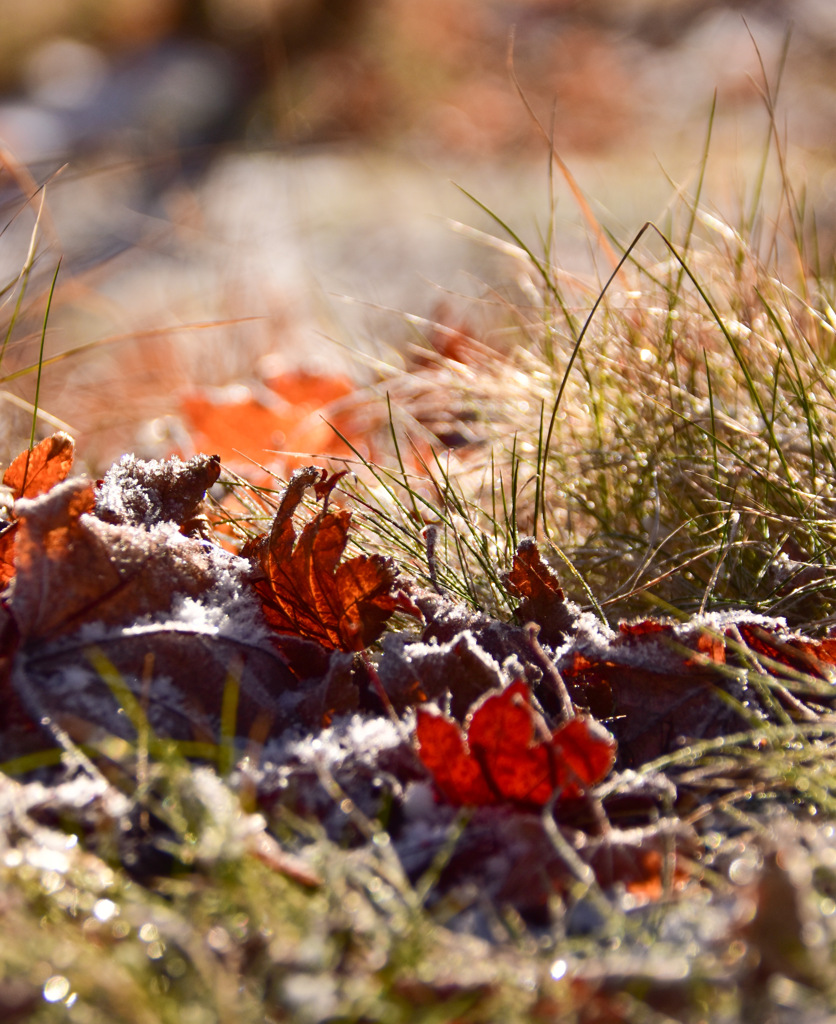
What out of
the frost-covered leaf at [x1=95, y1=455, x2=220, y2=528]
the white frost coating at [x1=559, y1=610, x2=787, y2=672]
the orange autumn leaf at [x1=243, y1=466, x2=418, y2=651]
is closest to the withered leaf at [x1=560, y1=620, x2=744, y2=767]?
the white frost coating at [x1=559, y1=610, x2=787, y2=672]

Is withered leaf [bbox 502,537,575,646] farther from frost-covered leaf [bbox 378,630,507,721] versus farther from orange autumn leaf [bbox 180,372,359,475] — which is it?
orange autumn leaf [bbox 180,372,359,475]

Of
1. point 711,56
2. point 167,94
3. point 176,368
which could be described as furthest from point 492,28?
point 176,368

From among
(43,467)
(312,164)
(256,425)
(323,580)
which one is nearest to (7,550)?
(43,467)

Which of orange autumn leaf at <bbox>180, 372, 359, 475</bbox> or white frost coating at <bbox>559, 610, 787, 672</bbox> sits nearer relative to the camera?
white frost coating at <bbox>559, 610, 787, 672</bbox>

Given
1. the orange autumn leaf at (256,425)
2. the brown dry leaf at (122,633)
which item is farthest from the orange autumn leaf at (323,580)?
the orange autumn leaf at (256,425)

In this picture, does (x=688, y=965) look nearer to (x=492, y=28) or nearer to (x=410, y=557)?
(x=410, y=557)

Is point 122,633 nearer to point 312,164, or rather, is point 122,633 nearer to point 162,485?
point 162,485
